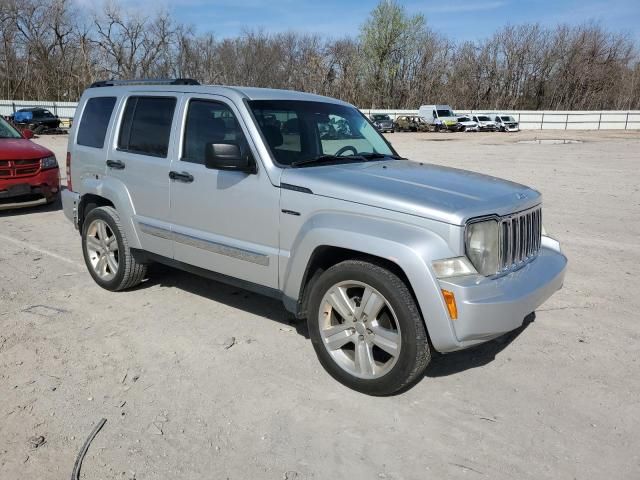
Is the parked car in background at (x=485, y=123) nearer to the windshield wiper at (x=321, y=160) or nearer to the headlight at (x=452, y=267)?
the windshield wiper at (x=321, y=160)

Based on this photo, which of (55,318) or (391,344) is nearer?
(391,344)

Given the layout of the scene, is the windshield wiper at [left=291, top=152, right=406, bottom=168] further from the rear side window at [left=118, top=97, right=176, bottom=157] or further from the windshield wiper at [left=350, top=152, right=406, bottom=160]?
the rear side window at [left=118, top=97, right=176, bottom=157]

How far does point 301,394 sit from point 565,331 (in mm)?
2387

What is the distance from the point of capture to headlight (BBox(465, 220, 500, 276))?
3.22 meters

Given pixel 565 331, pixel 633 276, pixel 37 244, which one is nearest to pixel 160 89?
pixel 37 244

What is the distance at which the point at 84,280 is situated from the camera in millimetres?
5758

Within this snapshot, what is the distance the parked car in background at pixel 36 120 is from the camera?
34.4 m

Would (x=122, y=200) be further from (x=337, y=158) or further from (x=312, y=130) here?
A: (x=337, y=158)

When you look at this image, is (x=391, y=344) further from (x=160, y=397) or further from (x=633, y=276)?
(x=633, y=276)

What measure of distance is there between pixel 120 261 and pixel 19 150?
4821mm

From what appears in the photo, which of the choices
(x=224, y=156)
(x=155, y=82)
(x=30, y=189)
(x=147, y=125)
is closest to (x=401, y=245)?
(x=224, y=156)

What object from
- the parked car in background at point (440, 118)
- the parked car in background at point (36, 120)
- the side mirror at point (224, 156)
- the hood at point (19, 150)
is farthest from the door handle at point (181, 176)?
the parked car in background at point (440, 118)

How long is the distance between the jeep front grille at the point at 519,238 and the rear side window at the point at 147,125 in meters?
2.83

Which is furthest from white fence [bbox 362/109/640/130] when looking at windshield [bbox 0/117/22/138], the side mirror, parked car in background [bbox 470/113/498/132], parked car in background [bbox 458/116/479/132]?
the side mirror
